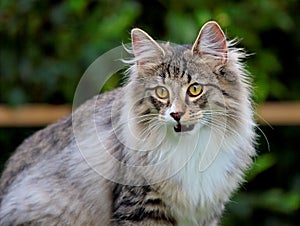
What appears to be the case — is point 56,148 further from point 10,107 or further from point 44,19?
point 44,19

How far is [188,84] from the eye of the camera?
3807 millimetres

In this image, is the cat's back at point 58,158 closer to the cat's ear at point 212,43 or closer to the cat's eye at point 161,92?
the cat's eye at point 161,92

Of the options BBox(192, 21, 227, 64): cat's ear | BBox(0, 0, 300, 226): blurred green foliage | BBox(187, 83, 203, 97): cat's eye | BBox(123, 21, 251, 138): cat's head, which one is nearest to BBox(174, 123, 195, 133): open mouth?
BBox(123, 21, 251, 138): cat's head

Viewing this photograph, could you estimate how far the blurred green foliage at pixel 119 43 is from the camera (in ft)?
20.9

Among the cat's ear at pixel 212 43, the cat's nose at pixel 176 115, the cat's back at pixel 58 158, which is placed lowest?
the cat's back at pixel 58 158

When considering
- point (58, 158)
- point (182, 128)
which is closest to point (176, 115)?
point (182, 128)

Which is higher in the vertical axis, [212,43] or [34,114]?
[212,43]

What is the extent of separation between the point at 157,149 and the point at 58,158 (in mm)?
599

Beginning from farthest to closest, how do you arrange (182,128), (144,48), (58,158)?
1. (58,158)
2. (144,48)
3. (182,128)

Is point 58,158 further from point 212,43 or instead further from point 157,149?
point 212,43

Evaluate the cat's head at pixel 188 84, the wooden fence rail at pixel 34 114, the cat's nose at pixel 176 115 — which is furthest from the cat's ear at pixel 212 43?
the wooden fence rail at pixel 34 114

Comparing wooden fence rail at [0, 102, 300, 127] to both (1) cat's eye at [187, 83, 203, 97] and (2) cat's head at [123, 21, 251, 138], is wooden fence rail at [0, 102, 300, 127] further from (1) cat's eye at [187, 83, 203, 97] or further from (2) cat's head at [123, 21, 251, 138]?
(1) cat's eye at [187, 83, 203, 97]

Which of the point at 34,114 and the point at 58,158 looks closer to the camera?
the point at 58,158

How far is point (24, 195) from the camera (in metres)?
4.29
